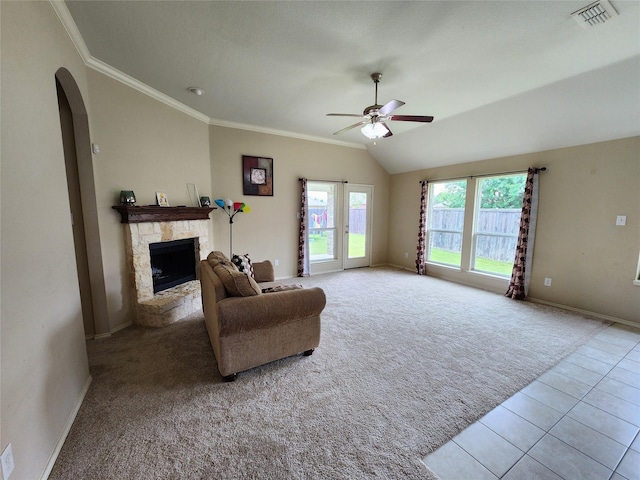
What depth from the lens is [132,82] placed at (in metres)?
2.95

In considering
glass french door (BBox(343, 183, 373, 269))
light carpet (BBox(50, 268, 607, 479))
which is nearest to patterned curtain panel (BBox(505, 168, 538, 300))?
light carpet (BBox(50, 268, 607, 479))

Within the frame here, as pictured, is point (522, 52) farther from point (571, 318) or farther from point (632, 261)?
point (571, 318)

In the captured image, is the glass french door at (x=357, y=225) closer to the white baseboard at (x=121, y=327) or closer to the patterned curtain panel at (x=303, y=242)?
the patterned curtain panel at (x=303, y=242)

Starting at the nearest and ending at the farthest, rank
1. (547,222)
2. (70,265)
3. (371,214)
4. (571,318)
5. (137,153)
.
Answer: (70,265)
(137,153)
(571,318)
(547,222)
(371,214)

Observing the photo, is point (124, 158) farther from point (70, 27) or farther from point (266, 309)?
point (266, 309)

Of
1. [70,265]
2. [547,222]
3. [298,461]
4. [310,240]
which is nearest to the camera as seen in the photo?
[298,461]

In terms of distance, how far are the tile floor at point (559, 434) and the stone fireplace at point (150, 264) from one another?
A: 3.02m

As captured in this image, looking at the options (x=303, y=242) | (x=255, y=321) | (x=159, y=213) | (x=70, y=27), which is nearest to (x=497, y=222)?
(x=303, y=242)

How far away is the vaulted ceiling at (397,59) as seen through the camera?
192 centimetres

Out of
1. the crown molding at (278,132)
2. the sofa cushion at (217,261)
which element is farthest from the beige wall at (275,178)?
the sofa cushion at (217,261)

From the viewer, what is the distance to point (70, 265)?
1876 millimetres

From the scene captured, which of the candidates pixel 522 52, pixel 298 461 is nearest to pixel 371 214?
pixel 522 52

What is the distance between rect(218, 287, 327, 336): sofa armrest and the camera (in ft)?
6.48

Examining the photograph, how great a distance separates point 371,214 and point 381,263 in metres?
1.34
